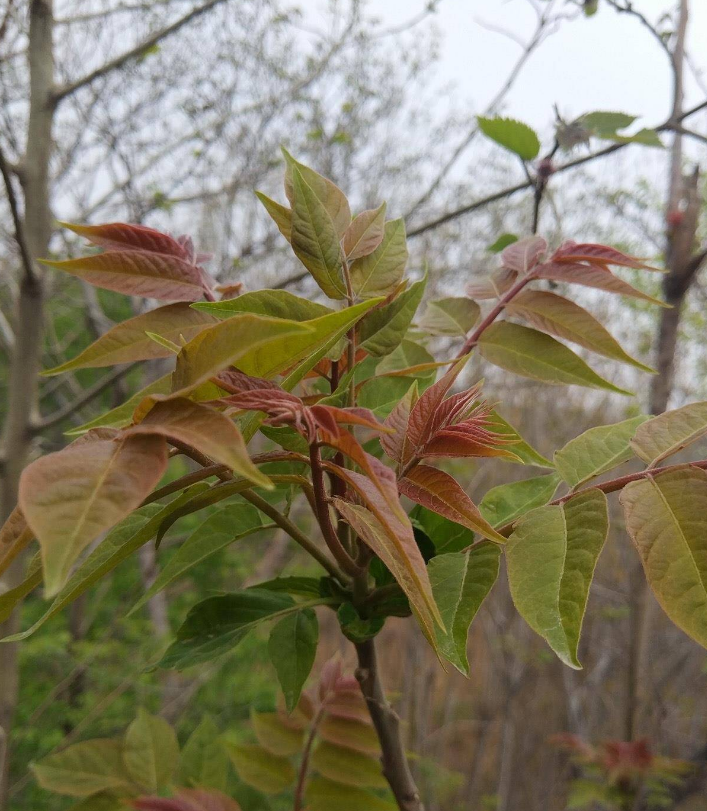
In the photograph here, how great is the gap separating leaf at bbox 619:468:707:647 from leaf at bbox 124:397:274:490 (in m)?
0.24

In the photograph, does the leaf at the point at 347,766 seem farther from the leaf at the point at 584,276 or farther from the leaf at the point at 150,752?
the leaf at the point at 584,276

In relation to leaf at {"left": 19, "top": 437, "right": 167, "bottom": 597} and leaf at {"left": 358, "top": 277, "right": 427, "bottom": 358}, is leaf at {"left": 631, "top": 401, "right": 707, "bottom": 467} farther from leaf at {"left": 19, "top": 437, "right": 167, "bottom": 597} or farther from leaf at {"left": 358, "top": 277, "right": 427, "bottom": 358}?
leaf at {"left": 19, "top": 437, "right": 167, "bottom": 597}

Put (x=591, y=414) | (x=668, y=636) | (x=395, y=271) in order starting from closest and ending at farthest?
(x=395, y=271), (x=668, y=636), (x=591, y=414)

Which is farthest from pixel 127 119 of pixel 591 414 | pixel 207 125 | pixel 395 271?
pixel 591 414

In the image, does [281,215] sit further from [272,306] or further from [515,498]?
[515,498]

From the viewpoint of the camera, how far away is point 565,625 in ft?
1.15

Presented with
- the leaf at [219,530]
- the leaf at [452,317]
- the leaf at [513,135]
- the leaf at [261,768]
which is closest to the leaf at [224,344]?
the leaf at [219,530]

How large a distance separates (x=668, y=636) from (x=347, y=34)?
327cm

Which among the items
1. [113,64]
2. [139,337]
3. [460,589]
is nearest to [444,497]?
[460,589]

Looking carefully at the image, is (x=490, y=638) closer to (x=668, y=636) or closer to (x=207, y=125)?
(x=668, y=636)

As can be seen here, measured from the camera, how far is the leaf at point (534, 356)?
531 mm

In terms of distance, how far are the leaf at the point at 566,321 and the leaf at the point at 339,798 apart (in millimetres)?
541

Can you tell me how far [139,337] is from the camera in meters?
0.50

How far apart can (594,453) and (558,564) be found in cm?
15
